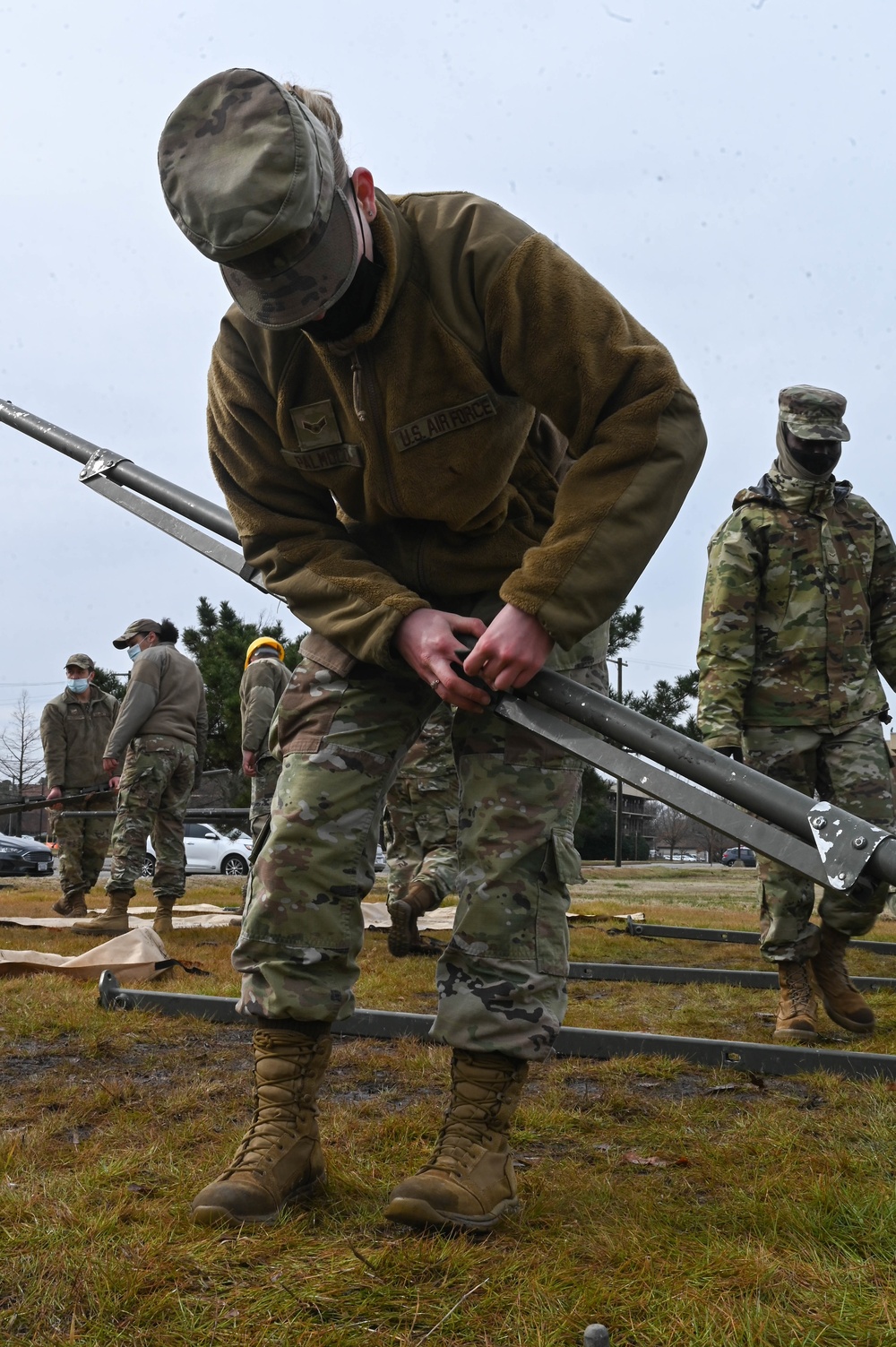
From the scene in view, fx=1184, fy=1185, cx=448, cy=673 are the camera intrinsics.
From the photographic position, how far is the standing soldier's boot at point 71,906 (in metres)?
9.64

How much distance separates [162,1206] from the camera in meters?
2.27

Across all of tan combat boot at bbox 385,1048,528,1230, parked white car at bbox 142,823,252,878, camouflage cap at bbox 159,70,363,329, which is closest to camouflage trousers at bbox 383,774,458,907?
tan combat boot at bbox 385,1048,528,1230

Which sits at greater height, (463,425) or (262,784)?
(463,425)

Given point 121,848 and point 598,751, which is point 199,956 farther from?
point 598,751

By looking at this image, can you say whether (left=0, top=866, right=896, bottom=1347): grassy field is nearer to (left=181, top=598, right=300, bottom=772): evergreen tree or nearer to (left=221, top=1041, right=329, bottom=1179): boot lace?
(left=221, top=1041, right=329, bottom=1179): boot lace

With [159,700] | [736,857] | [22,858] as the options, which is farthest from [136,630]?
[736,857]

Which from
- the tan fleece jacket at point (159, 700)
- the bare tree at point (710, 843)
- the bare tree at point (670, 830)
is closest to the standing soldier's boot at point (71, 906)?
the tan fleece jacket at point (159, 700)

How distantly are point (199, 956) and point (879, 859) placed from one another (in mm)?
4958

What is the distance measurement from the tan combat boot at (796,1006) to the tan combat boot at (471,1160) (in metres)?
2.22

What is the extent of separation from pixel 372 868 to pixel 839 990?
2791mm

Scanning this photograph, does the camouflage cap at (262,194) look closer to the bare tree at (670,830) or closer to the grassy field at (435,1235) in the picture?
the grassy field at (435,1235)

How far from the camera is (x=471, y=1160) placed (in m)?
2.36

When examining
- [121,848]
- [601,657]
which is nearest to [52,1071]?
[601,657]

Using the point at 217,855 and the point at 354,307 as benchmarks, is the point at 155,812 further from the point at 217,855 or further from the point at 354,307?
the point at 217,855
